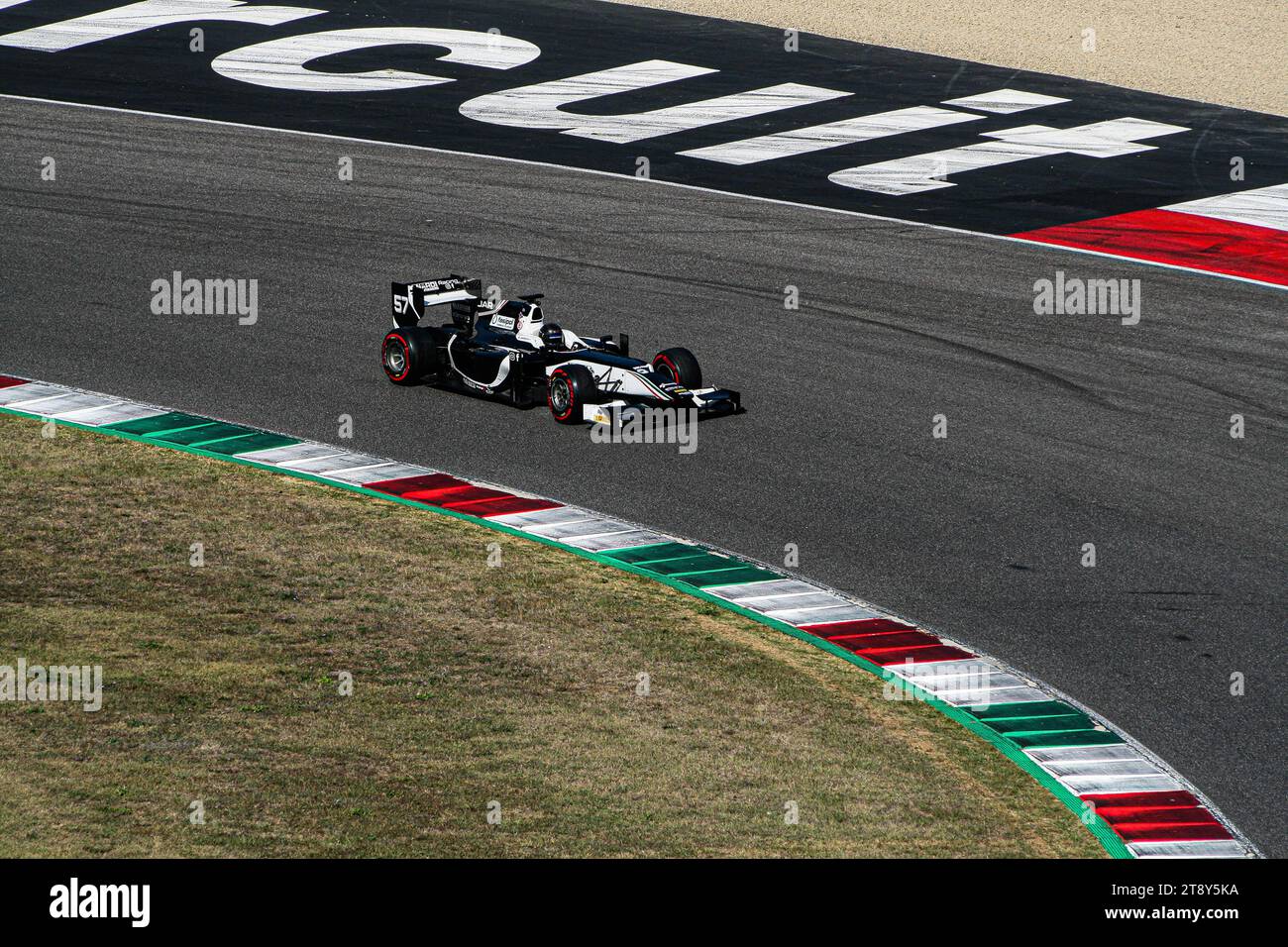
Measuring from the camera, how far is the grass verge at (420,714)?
8844 mm

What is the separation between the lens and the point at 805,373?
17.2 m

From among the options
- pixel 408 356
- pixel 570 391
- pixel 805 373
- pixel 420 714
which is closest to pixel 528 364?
pixel 570 391

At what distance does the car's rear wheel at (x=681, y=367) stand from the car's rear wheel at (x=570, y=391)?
0.76 m

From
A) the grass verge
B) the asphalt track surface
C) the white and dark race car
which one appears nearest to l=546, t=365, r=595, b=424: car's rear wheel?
the white and dark race car

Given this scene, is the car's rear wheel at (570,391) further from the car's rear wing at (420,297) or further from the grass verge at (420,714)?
the grass verge at (420,714)

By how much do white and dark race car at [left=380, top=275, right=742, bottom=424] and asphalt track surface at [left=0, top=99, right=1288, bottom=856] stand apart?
266mm

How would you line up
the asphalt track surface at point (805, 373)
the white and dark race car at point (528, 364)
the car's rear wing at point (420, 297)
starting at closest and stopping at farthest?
the asphalt track surface at point (805, 373)
the white and dark race car at point (528, 364)
the car's rear wing at point (420, 297)

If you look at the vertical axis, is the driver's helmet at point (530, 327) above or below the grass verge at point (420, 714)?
above

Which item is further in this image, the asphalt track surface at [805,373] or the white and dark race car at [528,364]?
the white and dark race car at [528,364]

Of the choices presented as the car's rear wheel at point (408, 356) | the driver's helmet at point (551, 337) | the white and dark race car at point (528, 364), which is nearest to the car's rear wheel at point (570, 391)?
the white and dark race car at point (528, 364)

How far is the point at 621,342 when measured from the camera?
16219 mm

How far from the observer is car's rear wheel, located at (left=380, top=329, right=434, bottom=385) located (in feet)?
54.3
